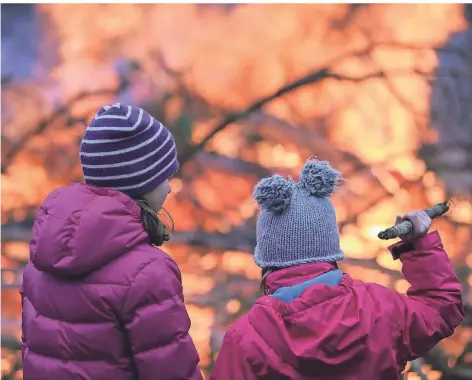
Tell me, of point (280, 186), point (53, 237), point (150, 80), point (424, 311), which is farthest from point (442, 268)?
point (150, 80)

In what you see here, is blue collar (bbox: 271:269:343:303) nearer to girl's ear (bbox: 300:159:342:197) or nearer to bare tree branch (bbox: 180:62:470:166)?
girl's ear (bbox: 300:159:342:197)

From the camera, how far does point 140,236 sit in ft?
4.61

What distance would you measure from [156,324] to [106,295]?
113mm

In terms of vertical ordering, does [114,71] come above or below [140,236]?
above

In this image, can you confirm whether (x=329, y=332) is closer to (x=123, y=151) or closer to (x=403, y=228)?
(x=403, y=228)

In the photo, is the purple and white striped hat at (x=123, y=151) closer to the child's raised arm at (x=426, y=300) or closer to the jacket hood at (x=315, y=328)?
the jacket hood at (x=315, y=328)

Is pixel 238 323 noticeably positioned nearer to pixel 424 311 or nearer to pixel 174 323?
pixel 174 323

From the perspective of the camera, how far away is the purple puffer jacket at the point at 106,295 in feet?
4.41

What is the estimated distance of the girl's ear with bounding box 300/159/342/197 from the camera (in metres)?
1.48

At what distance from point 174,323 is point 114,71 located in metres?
1.87

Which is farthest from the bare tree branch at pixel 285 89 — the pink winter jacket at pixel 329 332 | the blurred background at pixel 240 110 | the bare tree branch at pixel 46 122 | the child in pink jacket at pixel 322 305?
the pink winter jacket at pixel 329 332

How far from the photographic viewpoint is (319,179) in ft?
4.87

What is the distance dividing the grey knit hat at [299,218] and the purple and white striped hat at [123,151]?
9.3 inches

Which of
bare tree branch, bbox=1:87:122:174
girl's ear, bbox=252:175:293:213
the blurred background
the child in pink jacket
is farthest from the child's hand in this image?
bare tree branch, bbox=1:87:122:174
